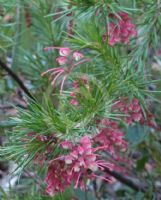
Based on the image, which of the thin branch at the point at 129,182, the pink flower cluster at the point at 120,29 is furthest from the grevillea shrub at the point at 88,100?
the thin branch at the point at 129,182

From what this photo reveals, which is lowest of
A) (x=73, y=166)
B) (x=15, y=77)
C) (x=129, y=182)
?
(x=129, y=182)

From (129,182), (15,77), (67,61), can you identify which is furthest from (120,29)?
(129,182)

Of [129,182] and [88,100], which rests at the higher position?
[88,100]

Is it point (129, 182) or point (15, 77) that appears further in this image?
point (129, 182)

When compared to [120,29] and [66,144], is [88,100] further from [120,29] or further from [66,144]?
[120,29]

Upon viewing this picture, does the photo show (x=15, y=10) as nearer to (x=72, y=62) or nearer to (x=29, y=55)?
(x=29, y=55)

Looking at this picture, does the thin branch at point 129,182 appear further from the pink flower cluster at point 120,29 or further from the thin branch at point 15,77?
the pink flower cluster at point 120,29

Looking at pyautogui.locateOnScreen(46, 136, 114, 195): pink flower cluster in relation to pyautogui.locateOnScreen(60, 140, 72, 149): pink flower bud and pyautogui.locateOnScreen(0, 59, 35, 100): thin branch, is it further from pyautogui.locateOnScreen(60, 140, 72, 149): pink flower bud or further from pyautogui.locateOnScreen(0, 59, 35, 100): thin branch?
pyautogui.locateOnScreen(0, 59, 35, 100): thin branch
